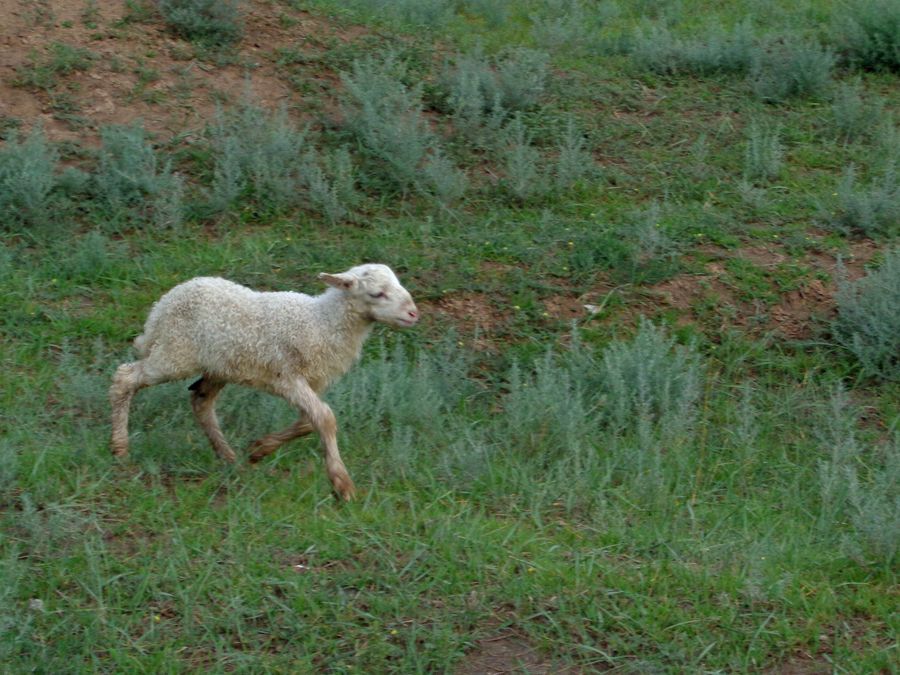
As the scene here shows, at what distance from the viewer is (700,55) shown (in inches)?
482

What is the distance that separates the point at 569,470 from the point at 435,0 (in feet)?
26.8

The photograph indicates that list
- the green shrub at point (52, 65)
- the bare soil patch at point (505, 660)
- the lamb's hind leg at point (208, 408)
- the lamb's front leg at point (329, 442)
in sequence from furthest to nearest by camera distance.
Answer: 1. the green shrub at point (52, 65)
2. the lamb's hind leg at point (208, 408)
3. the lamb's front leg at point (329, 442)
4. the bare soil patch at point (505, 660)

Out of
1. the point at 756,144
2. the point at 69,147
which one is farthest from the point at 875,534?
the point at 69,147

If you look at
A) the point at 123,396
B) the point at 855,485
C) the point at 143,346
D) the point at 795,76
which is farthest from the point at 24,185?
the point at 795,76

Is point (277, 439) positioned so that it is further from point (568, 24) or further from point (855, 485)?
point (568, 24)

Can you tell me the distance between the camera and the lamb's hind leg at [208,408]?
6707mm

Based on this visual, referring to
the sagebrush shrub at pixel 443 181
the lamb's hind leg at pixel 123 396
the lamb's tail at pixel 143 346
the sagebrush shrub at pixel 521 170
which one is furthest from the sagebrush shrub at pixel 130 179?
the lamb's hind leg at pixel 123 396

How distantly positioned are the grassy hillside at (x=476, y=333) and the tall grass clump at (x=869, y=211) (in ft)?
0.09

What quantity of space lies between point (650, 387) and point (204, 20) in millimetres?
5889

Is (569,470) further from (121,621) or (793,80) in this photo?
(793,80)

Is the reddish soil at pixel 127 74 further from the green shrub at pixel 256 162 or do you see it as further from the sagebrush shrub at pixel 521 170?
the sagebrush shrub at pixel 521 170

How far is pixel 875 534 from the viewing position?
601 cm

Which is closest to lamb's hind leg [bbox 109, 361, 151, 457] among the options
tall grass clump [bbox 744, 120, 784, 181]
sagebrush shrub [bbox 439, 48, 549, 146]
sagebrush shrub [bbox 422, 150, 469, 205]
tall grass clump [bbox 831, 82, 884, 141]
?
sagebrush shrub [bbox 422, 150, 469, 205]

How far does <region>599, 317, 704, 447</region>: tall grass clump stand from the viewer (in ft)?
23.7
